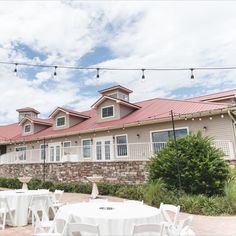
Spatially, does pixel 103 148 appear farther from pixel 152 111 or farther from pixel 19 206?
pixel 19 206

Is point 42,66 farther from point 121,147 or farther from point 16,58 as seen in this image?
point 121,147

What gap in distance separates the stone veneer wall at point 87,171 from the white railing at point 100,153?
0.51 meters

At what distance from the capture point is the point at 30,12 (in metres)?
8.41

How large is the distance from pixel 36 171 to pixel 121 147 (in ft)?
22.8

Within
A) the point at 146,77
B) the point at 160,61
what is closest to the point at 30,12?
the point at 146,77

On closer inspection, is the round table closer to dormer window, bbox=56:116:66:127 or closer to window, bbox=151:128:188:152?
window, bbox=151:128:188:152

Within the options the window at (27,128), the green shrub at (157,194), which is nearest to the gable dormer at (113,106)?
the green shrub at (157,194)

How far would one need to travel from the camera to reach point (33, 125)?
23.7m

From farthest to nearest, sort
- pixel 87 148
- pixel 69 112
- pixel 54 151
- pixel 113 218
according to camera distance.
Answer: pixel 54 151
pixel 69 112
pixel 87 148
pixel 113 218

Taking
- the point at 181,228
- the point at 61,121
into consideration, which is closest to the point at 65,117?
the point at 61,121

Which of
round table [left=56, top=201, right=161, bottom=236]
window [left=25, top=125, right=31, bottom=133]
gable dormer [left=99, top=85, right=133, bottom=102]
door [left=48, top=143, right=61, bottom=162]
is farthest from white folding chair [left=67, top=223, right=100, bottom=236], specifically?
window [left=25, top=125, right=31, bottom=133]

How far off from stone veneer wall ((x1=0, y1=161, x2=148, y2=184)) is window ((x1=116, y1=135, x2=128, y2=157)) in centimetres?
171

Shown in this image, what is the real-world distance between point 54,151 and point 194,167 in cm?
1372

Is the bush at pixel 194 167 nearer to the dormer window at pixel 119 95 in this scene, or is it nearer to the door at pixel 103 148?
the door at pixel 103 148
